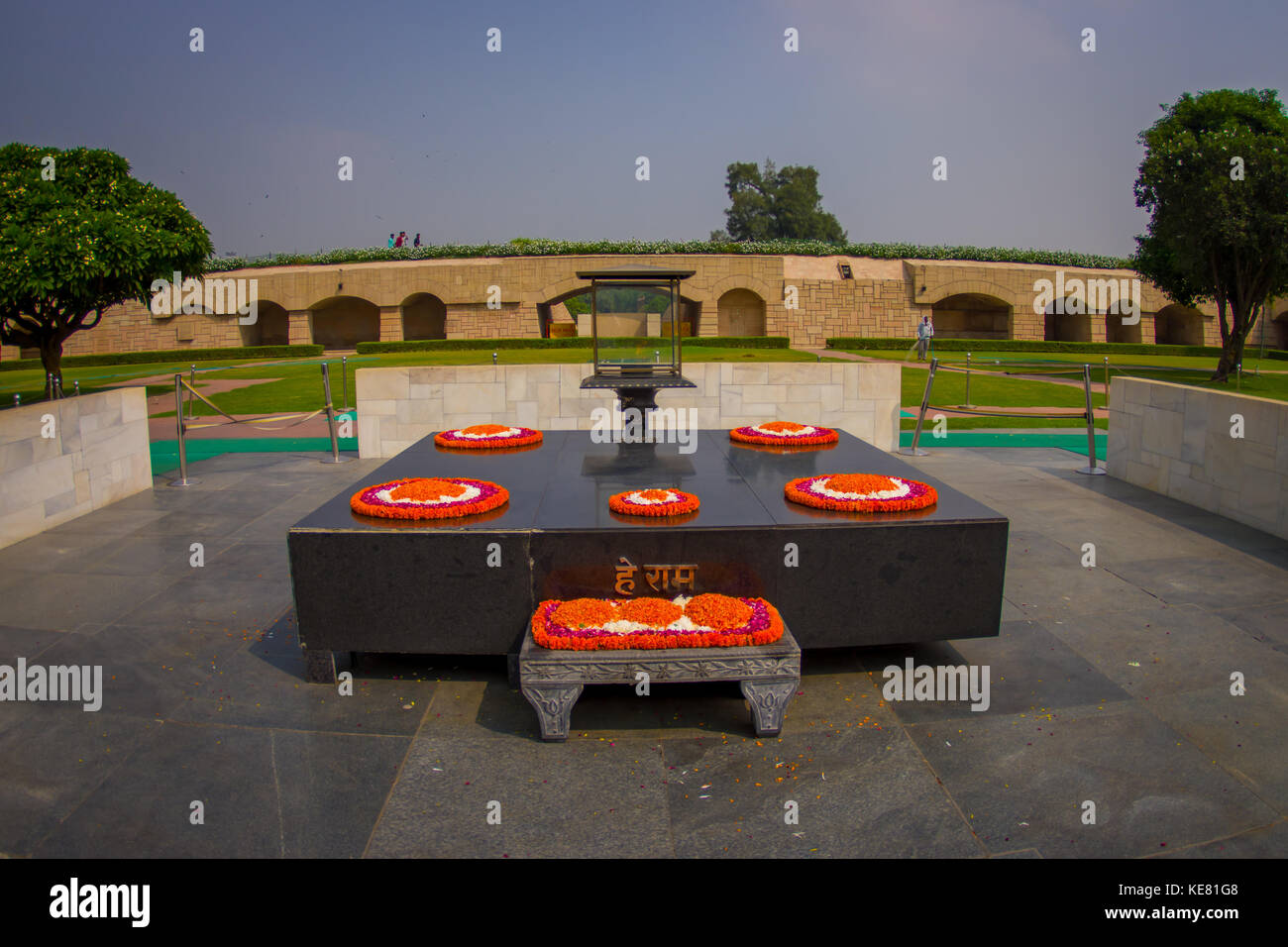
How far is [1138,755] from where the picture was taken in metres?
3.81

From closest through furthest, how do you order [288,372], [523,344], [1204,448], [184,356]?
[1204,448] → [288,372] → [184,356] → [523,344]

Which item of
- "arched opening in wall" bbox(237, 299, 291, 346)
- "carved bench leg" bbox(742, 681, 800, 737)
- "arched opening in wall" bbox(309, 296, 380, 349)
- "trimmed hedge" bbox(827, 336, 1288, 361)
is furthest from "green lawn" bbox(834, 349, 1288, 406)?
"arched opening in wall" bbox(237, 299, 291, 346)

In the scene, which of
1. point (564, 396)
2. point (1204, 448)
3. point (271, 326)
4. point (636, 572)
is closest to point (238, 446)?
point (564, 396)

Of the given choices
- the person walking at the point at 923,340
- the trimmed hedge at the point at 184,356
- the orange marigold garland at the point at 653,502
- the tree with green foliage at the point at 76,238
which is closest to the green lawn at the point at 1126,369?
the person walking at the point at 923,340

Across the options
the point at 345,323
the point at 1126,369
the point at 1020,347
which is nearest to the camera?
the point at 1126,369

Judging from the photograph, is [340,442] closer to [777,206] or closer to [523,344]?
[523,344]

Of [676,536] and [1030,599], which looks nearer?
[676,536]

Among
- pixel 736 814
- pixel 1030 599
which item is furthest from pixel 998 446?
pixel 736 814

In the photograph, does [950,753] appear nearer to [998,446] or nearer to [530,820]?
[530,820]

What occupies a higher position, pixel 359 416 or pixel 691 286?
pixel 691 286

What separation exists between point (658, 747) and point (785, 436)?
14.1ft

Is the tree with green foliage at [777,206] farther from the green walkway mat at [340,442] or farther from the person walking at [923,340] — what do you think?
the green walkway mat at [340,442]

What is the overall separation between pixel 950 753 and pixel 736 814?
112 centimetres

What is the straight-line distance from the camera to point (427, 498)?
16.8ft
